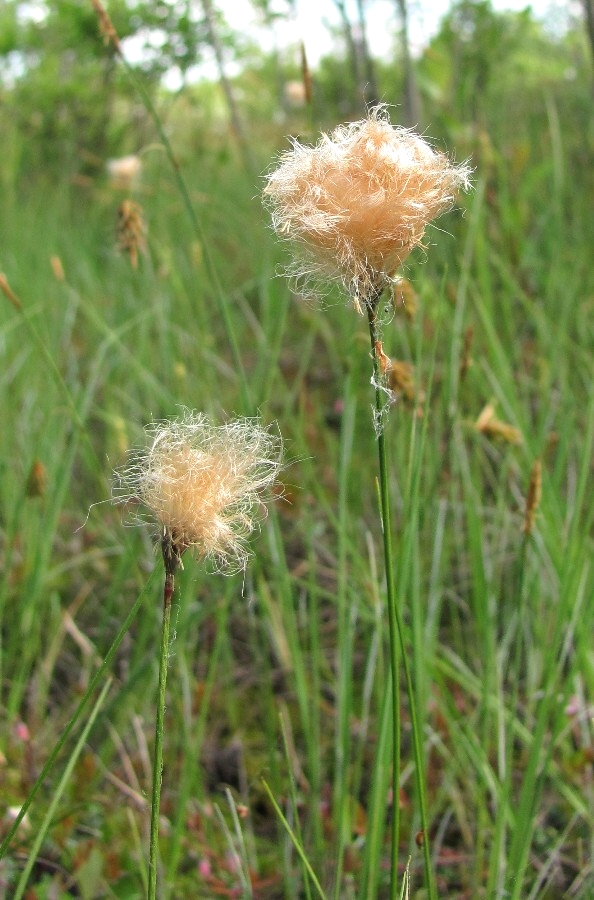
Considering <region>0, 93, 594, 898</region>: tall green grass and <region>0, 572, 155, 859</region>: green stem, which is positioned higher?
<region>0, 572, 155, 859</region>: green stem

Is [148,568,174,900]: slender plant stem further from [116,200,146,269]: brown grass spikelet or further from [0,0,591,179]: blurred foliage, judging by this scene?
[0,0,591,179]: blurred foliage

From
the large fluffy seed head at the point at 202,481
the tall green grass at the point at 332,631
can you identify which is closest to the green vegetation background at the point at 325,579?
the tall green grass at the point at 332,631

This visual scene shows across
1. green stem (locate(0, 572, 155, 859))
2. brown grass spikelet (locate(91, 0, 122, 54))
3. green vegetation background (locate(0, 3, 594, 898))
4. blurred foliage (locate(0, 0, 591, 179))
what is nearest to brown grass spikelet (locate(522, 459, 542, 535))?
green vegetation background (locate(0, 3, 594, 898))

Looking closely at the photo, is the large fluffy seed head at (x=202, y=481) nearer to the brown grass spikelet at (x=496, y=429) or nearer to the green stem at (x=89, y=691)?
the green stem at (x=89, y=691)

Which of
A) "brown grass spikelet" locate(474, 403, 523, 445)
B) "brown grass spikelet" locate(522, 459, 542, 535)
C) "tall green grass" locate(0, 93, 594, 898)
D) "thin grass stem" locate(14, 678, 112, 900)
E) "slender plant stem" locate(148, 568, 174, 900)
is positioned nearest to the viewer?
"slender plant stem" locate(148, 568, 174, 900)

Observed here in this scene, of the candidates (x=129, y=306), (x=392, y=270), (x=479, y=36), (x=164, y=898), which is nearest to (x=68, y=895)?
(x=164, y=898)

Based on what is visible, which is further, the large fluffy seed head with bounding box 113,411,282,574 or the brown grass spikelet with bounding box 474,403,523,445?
the brown grass spikelet with bounding box 474,403,523,445

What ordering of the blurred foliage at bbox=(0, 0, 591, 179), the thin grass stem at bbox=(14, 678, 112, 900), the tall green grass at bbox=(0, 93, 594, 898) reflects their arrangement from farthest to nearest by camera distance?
the blurred foliage at bbox=(0, 0, 591, 179) < the tall green grass at bbox=(0, 93, 594, 898) < the thin grass stem at bbox=(14, 678, 112, 900)
